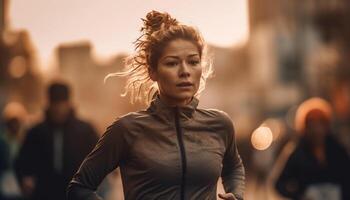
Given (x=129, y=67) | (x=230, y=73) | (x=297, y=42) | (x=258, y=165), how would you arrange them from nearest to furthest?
1. (x=129, y=67)
2. (x=258, y=165)
3. (x=297, y=42)
4. (x=230, y=73)

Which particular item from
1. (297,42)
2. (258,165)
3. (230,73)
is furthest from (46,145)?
(230,73)

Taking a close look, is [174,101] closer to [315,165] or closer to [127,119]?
[127,119]

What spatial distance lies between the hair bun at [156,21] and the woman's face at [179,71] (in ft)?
0.41

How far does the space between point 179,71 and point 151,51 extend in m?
0.20

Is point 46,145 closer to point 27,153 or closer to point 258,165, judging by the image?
point 27,153

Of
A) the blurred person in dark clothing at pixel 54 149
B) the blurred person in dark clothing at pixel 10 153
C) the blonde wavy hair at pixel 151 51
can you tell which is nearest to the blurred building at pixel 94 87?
the blurred person in dark clothing at pixel 10 153

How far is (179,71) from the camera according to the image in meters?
5.27

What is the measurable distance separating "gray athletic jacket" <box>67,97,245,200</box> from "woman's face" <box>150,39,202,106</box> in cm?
5

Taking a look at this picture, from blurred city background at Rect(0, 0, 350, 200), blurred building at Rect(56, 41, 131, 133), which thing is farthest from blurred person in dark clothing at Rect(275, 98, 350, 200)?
blurred building at Rect(56, 41, 131, 133)

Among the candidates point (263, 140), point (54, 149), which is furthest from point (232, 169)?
point (263, 140)

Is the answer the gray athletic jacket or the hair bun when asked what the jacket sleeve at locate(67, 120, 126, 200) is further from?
the hair bun

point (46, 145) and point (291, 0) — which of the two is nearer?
point (46, 145)

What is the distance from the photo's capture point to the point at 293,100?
267ft

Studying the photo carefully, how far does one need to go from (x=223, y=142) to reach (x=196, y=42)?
1.50 ft
